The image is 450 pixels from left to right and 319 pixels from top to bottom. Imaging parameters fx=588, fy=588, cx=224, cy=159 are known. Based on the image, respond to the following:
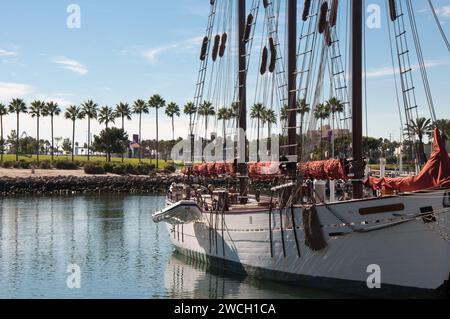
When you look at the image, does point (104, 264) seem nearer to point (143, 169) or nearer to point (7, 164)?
point (143, 169)

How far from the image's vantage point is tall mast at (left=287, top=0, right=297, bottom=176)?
29.3 m

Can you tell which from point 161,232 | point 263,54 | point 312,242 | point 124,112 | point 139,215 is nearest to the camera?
Result: point 312,242

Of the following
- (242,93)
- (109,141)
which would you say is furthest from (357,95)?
(109,141)

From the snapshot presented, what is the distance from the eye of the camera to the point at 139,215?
6562 cm

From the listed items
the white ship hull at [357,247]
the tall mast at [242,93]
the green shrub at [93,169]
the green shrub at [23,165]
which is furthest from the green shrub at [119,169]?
the white ship hull at [357,247]

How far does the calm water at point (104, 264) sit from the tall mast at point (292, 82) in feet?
22.7

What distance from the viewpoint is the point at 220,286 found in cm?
2842

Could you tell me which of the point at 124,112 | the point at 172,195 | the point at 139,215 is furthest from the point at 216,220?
the point at 124,112

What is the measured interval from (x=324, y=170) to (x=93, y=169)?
4036 inches

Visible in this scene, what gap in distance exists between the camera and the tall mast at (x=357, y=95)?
24578 mm

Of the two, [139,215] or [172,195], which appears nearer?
[172,195]

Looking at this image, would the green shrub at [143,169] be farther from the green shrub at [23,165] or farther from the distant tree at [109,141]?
the green shrub at [23,165]

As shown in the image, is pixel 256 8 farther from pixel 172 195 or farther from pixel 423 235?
pixel 423 235
